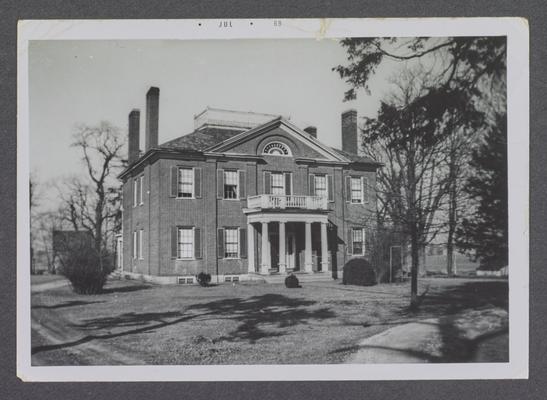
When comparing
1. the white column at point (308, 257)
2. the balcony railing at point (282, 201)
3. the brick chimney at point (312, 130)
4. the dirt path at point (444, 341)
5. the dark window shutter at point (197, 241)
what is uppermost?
the brick chimney at point (312, 130)

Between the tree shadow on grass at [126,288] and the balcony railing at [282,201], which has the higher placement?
the balcony railing at [282,201]

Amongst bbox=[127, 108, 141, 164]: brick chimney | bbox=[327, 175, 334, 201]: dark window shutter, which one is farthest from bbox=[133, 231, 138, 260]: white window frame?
bbox=[327, 175, 334, 201]: dark window shutter

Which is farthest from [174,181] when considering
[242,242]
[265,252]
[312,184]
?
[312,184]

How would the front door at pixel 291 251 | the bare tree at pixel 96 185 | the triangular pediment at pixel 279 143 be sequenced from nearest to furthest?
the bare tree at pixel 96 185, the triangular pediment at pixel 279 143, the front door at pixel 291 251

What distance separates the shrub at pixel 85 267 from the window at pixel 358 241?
3.35 m

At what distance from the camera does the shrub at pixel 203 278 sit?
617cm

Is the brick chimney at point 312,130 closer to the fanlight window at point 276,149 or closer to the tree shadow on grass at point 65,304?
the fanlight window at point 276,149

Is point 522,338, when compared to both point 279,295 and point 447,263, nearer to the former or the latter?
point 447,263

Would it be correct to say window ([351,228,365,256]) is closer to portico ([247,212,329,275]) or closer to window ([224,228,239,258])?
portico ([247,212,329,275])

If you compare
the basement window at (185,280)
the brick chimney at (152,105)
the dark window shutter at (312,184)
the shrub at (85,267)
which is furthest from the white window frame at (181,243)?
the dark window shutter at (312,184)

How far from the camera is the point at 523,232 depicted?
5.92m

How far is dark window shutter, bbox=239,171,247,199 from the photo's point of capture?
6141 mm

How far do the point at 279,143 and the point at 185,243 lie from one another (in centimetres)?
186

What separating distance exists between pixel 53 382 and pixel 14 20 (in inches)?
176
